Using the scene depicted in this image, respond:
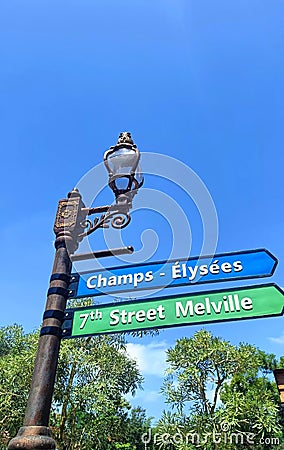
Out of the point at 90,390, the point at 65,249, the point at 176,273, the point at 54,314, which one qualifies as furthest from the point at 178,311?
the point at 90,390

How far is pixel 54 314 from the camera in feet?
8.44

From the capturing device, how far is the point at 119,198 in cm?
307

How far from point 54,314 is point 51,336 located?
6.4 inches

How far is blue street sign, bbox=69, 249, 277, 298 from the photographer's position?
279 centimetres

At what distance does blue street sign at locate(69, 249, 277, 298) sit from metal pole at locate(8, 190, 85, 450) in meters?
0.18

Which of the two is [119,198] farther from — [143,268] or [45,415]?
[45,415]

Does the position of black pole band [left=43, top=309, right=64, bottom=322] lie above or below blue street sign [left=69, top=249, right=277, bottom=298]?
below

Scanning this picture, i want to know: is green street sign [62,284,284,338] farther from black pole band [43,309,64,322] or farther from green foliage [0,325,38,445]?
green foliage [0,325,38,445]

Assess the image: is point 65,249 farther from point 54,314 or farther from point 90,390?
point 90,390

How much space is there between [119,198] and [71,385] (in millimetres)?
10685

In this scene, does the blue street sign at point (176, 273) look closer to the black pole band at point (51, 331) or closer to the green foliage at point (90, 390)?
the black pole band at point (51, 331)

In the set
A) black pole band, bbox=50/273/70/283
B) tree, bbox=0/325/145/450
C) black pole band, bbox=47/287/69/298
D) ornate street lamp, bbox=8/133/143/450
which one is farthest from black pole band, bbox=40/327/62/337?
tree, bbox=0/325/145/450

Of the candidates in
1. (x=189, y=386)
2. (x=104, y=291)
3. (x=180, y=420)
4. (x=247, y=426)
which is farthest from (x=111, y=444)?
(x=104, y=291)

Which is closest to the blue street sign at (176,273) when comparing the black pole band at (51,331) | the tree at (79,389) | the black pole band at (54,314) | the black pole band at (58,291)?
the black pole band at (58,291)
